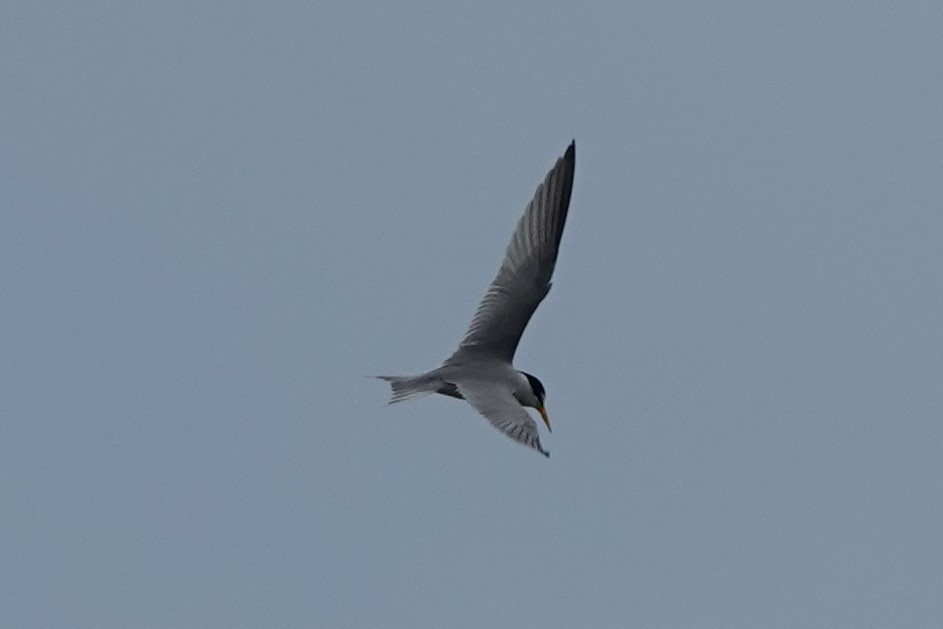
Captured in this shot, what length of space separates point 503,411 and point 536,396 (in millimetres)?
2221

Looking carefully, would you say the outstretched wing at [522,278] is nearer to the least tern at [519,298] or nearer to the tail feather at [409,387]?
the least tern at [519,298]

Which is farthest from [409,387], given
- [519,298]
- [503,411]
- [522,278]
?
[522,278]

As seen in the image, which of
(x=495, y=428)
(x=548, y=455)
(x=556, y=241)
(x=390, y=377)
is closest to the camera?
(x=548, y=455)

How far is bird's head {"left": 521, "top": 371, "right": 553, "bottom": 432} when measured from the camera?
16.0 metres

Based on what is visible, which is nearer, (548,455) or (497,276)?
(548,455)

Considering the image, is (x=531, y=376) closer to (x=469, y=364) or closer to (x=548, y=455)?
(x=469, y=364)

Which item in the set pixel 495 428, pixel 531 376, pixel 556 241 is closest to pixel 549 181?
pixel 556 241

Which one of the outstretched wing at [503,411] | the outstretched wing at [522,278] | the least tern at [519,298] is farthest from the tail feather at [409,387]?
the outstretched wing at [522,278]

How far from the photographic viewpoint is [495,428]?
13359mm

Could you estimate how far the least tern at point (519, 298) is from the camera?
15906 millimetres

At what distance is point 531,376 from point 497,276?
1.14 m

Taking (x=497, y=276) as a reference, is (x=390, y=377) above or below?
below

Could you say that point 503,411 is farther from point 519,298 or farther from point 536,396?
point 519,298

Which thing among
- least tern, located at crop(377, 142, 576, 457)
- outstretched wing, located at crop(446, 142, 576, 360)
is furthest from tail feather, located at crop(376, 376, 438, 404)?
outstretched wing, located at crop(446, 142, 576, 360)
